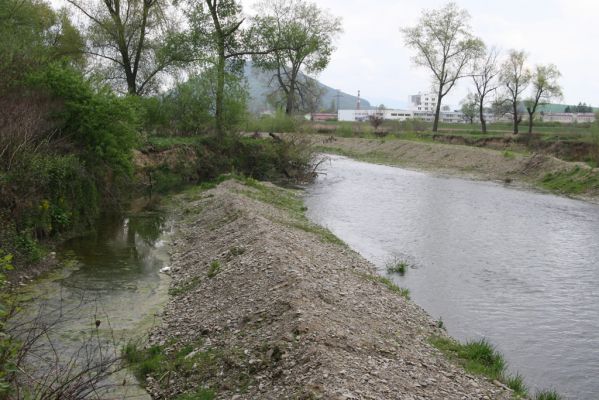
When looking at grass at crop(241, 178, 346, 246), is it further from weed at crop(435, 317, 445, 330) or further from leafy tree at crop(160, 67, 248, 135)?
leafy tree at crop(160, 67, 248, 135)

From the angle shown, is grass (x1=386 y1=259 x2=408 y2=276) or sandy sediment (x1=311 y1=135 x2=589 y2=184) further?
sandy sediment (x1=311 y1=135 x2=589 y2=184)

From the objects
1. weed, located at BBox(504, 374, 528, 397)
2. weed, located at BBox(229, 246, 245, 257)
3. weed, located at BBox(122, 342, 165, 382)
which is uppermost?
weed, located at BBox(229, 246, 245, 257)

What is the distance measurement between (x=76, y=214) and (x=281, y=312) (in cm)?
1237

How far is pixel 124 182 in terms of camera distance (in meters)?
26.6

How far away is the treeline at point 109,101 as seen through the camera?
17.6 metres

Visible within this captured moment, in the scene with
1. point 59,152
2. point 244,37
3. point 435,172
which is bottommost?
point 435,172

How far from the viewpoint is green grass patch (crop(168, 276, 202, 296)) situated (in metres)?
14.6

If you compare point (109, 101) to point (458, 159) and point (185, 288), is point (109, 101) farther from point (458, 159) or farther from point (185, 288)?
point (458, 159)

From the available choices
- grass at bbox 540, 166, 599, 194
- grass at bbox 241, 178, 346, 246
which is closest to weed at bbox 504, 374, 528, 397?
grass at bbox 241, 178, 346, 246

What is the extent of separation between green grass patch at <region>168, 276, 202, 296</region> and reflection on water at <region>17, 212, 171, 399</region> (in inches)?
9.7

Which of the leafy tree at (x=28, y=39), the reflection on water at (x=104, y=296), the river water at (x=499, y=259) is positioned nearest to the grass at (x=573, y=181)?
the river water at (x=499, y=259)

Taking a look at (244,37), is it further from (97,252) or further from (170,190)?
(97,252)

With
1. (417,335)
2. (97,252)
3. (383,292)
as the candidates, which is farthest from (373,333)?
(97,252)

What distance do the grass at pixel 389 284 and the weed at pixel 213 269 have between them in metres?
4.28
